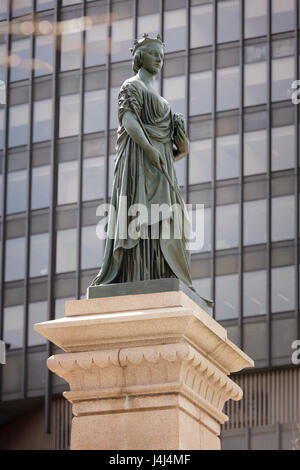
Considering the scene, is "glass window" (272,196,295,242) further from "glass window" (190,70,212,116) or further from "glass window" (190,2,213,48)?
"glass window" (190,2,213,48)

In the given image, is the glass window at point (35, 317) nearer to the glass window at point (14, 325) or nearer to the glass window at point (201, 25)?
the glass window at point (14, 325)

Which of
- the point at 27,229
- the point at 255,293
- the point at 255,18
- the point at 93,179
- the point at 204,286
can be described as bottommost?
the point at 255,293

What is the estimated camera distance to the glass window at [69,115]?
62616 millimetres

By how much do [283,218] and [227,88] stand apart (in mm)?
6949

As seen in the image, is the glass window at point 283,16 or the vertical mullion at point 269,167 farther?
the glass window at point 283,16

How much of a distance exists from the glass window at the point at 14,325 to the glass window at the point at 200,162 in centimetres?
1019

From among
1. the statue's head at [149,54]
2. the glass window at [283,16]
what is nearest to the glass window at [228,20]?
the glass window at [283,16]

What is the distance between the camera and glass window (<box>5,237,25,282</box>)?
61312mm

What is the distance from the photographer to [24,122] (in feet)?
209

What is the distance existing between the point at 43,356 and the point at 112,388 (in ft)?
148

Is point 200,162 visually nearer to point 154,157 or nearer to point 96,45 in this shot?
point 96,45

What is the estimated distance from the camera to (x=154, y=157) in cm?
1540

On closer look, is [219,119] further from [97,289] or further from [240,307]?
[97,289]

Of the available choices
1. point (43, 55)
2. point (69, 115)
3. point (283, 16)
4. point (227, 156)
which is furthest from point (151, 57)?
point (43, 55)
